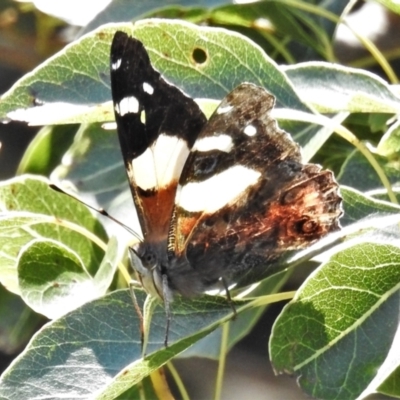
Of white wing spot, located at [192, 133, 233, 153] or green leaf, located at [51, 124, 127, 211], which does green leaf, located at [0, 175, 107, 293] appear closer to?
green leaf, located at [51, 124, 127, 211]

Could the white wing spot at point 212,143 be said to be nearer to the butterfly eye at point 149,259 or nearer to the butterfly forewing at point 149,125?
the butterfly forewing at point 149,125

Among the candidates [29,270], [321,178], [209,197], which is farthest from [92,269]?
[321,178]

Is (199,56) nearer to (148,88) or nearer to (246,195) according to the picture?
(148,88)

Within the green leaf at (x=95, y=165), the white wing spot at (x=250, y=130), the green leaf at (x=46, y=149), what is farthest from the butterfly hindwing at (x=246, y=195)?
the green leaf at (x=46, y=149)

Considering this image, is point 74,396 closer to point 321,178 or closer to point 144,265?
point 144,265

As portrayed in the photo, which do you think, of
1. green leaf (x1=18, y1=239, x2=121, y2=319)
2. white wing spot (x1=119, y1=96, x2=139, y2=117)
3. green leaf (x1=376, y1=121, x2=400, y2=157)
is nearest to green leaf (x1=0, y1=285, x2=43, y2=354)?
green leaf (x1=18, y1=239, x2=121, y2=319)
